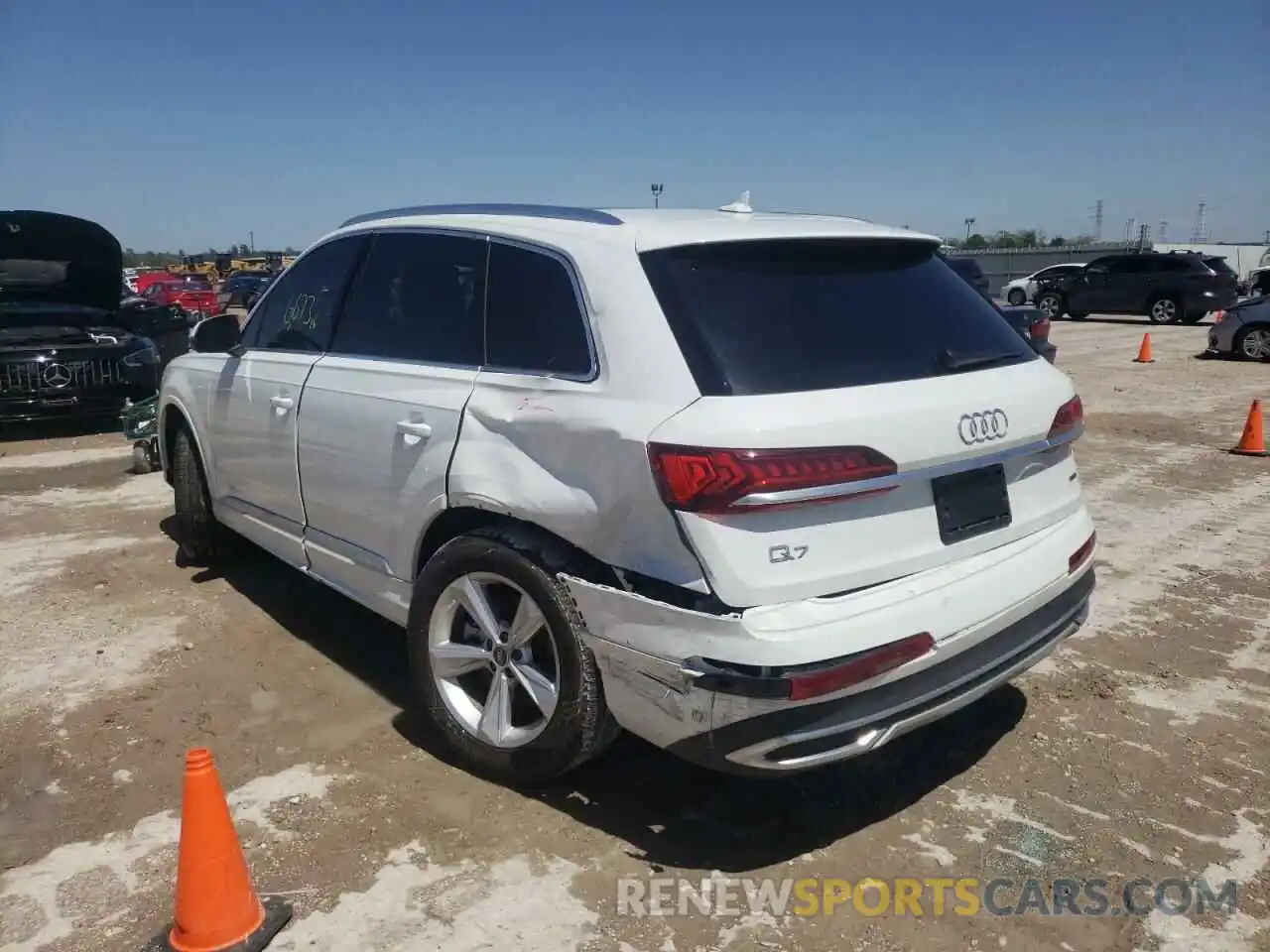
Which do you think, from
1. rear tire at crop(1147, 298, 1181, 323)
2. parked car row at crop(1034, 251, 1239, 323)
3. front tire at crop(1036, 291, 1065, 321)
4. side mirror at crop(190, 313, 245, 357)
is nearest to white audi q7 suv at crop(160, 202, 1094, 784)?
side mirror at crop(190, 313, 245, 357)

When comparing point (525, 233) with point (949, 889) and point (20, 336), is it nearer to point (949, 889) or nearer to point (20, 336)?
point (949, 889)

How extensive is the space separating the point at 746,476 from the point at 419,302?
179 cm

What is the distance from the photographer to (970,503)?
2.86 metres

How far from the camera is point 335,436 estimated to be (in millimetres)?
3773

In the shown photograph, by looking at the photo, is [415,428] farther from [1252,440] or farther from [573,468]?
[1252,440]

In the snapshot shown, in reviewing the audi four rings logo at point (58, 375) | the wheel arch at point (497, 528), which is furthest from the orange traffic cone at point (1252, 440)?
the audi four rings logo at point (58, 375)

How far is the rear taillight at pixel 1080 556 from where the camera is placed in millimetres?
3206

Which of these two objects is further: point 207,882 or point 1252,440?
point 1252,440

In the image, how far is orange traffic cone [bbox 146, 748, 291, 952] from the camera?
2.40 meters

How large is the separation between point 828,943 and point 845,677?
70 centimetres

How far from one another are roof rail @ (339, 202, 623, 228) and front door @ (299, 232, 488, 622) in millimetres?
136

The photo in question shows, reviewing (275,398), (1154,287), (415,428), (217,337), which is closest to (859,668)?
(415,428)

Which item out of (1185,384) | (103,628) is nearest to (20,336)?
(103,628)

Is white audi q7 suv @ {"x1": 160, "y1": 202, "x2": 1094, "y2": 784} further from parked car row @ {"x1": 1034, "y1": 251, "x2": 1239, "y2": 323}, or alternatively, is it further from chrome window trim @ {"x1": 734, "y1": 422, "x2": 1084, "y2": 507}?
parked car row @ {"x1": 1034, "y1": 251, "x2": 1239, "y2": 323}
